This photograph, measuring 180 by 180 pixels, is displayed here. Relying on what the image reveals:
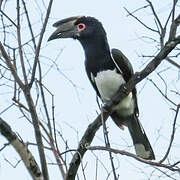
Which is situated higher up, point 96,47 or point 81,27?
point 81,27

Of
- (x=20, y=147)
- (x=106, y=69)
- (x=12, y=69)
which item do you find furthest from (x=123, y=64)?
(x=20, y=147)

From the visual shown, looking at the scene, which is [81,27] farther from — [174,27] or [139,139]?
[174,27]

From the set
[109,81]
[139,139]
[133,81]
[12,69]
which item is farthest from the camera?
[139,139]

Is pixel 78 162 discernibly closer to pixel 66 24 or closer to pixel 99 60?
pixel 99 60

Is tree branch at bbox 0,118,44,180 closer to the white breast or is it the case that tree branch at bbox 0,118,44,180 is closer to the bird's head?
the white breast

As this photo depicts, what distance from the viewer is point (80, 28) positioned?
4.96 meters

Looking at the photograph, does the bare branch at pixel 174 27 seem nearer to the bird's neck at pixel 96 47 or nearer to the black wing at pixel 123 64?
the black wing at pixel 123 64

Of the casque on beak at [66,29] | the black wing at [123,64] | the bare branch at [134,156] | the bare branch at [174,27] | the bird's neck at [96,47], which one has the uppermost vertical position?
the casque on beak at [66,29]

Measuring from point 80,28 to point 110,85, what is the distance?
35.3 inches

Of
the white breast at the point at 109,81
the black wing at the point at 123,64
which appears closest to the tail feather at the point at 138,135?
the white breast at the point at 109,81

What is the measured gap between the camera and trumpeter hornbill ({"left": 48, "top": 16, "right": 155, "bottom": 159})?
4449mm

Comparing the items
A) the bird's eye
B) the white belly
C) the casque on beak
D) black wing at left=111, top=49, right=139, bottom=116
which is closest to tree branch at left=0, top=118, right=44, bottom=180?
the white belly

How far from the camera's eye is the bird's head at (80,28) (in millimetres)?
4867

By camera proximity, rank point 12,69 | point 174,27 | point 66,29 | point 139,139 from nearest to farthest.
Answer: point 12,69 → point 174,27 → point 139,139 → point 66,29
